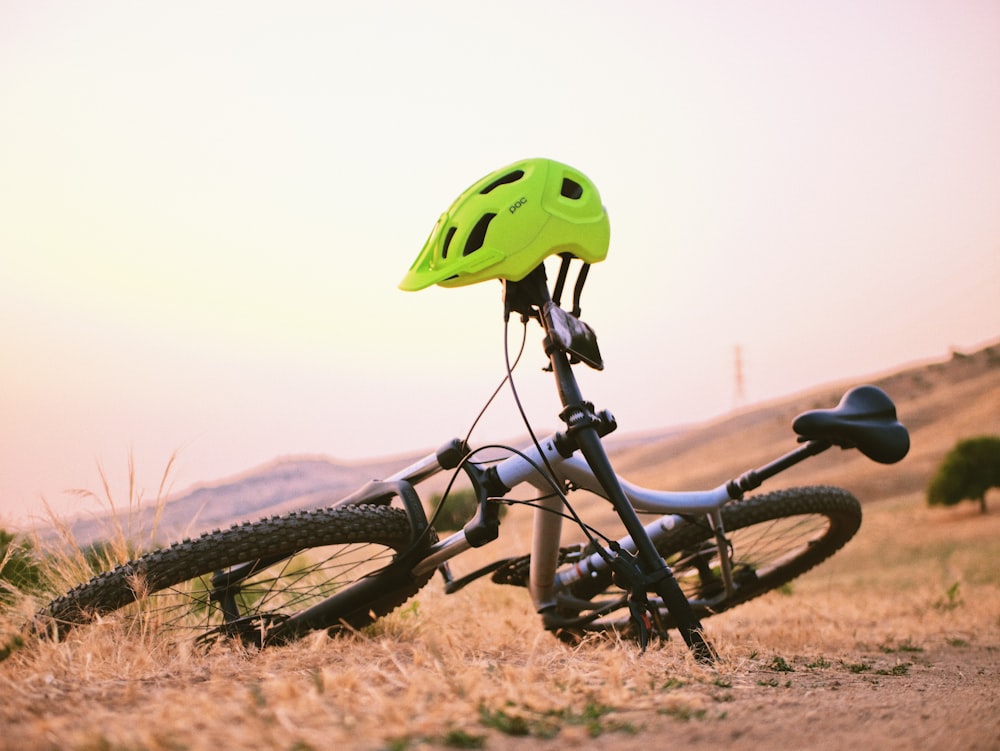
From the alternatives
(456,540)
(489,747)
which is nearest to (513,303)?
(456,540)

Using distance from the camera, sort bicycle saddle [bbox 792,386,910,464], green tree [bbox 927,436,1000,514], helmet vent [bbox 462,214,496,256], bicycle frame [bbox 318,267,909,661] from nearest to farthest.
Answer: bicycle frame [bbox 318,267,909,661], helmet vent [bbox 462,214,496,256], bicycle saddle [bbox 792,386,910,464], green tree [bbox 927,436,1000,514]

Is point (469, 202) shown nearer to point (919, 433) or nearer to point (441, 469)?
point (441, 469)

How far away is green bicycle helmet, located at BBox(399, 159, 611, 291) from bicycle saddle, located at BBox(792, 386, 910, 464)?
1.34 m

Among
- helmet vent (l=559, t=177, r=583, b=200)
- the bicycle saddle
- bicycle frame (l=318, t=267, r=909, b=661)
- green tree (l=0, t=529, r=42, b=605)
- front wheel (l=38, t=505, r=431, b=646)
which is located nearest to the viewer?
front wheel (l=38, t=505, r=431, b=646)

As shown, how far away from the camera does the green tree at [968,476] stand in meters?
22.3

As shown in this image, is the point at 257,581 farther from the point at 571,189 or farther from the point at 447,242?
the point at 571,189

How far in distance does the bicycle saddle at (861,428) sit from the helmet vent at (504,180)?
1.72m

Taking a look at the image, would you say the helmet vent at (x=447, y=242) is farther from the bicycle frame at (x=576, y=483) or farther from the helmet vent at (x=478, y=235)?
the bicycle frame at (x=576, y=483)

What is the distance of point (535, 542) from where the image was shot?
3.67 metres

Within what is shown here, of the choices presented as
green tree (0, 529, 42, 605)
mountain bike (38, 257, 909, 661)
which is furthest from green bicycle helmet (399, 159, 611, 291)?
green tree (0, 529, 42, 605)

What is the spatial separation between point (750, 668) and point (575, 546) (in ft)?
4.03

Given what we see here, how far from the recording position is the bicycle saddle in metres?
3.79

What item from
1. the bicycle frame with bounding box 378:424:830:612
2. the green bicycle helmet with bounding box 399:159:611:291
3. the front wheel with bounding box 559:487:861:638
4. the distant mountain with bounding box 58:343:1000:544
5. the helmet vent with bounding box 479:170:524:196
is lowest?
the distant mountain with bounding box 58:343:1000:544

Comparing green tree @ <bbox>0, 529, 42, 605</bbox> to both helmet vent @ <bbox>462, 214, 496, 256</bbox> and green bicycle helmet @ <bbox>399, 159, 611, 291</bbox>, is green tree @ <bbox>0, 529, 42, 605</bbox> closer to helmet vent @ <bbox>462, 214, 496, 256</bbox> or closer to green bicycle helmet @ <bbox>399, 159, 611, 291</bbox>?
green bicycle helmet @ <bbox>399, 159, 611, 291</bbox>
